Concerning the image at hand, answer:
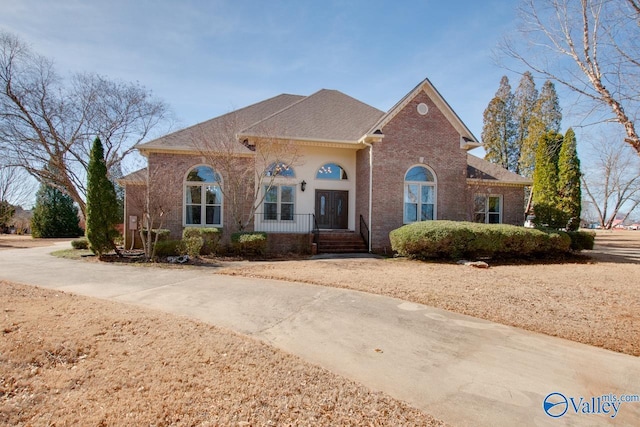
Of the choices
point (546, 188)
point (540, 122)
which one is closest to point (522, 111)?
point (540, 122)

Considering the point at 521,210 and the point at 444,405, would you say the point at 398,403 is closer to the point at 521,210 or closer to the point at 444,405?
the point at 444,405

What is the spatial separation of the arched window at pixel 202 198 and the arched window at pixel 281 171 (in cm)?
230

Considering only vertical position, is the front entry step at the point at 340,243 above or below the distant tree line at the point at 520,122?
below

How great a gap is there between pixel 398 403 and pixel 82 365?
128 inches

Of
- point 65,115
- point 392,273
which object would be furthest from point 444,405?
point 65,115

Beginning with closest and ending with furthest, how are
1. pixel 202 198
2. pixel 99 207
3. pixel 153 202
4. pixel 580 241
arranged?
pixel 153 202 < pixel 99 207 < pixel 580 241 < pixel 202 198

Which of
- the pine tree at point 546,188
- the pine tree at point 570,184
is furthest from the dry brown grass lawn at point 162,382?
the pine tree at point 570,184

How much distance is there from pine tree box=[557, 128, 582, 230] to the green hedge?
164 inches

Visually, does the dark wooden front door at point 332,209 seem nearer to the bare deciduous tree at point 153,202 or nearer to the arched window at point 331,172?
the arched window at point 331,172

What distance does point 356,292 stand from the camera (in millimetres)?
7246

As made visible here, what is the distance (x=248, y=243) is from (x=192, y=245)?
2023 millimetres

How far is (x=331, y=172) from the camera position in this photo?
1622 cm

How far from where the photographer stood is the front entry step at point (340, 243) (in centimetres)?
1448

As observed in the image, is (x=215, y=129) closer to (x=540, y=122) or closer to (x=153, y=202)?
Result: (x=153, y=202)
